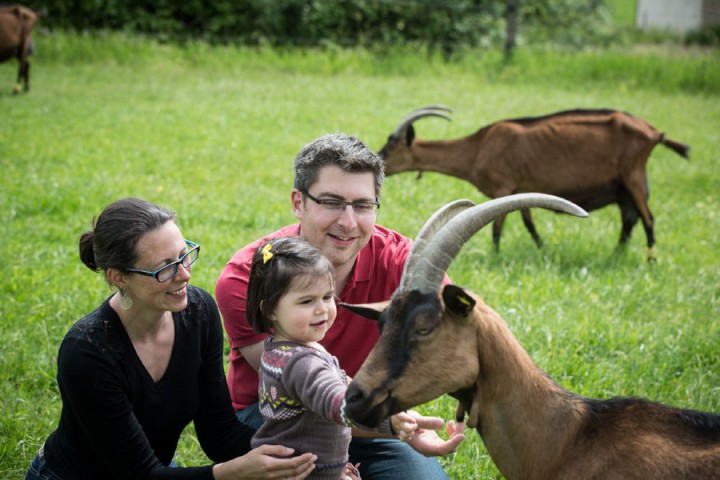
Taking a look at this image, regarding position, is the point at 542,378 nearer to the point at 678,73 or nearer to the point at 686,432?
the point at 686,432

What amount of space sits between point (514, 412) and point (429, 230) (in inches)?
26.3

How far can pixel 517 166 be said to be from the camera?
7539mm

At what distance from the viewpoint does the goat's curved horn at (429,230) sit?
2613mm

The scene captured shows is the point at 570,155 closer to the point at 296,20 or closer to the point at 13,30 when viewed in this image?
the point at 13,30

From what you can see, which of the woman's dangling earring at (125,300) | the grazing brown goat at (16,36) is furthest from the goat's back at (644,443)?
the grazing brown goat at (16,36)

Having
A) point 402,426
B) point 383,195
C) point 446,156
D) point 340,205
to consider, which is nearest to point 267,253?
point 340,205

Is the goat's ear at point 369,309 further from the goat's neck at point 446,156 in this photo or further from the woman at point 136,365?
the goat's neck at point 446,156

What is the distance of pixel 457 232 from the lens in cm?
249

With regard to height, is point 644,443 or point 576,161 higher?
point 644,443

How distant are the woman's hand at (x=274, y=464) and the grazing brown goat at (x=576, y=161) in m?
4.57

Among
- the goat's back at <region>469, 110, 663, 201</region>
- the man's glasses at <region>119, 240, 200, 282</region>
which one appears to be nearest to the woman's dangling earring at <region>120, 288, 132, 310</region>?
the man's glasses at <region>119, 240, 200, 282</region>

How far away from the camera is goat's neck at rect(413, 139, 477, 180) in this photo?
26.5 ft

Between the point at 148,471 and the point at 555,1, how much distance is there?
22.7 metres

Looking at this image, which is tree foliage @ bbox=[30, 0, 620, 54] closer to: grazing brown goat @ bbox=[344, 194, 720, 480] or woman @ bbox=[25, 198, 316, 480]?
woman @ bbox=[25, 198, 316, 480]
